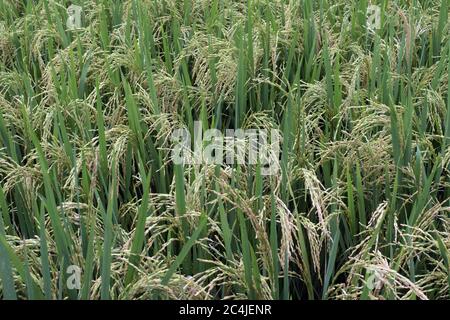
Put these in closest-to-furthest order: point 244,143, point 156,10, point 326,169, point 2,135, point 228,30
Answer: point 244,143, point 326,169, point 2,135, point 228,30, point 156,10

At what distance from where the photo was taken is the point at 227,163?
165cm

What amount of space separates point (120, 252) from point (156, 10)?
1631mm

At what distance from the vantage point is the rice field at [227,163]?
4.26 ft

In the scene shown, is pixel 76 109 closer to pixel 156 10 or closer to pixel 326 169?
pixel 326 169

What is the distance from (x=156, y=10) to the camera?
2738mm

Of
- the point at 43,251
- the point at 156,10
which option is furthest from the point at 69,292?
the point at 156,10

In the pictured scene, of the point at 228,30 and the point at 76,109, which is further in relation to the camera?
the point at 228,30

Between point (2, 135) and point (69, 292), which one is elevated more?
point (2, 135)

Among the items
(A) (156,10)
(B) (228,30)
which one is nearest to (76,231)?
(B) (228,30)

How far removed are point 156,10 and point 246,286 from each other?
5.65 ft

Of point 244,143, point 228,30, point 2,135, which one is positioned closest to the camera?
point 244,143

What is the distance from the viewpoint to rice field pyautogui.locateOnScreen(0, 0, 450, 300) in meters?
1.30

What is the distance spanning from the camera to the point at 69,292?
4.27 ft
